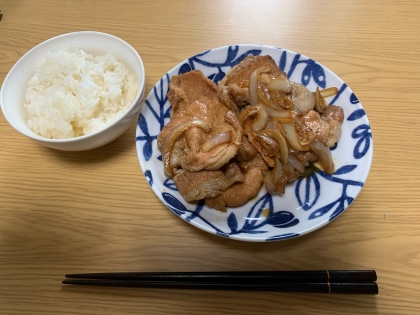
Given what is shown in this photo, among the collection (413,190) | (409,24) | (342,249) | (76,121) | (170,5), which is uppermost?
(409,24)

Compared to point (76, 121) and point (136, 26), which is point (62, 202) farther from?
point (136, 26)

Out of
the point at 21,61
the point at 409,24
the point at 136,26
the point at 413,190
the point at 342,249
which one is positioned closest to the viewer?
the point at 342,249

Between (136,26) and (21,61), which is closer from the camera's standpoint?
(21,61)

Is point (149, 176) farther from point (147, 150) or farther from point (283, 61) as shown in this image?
point (283, 61)

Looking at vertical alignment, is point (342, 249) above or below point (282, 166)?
below

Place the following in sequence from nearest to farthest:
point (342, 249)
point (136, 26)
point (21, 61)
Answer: point (342, 249) < point (21, 61) < point (136, 26)

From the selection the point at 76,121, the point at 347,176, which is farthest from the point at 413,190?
the point at 76,121
